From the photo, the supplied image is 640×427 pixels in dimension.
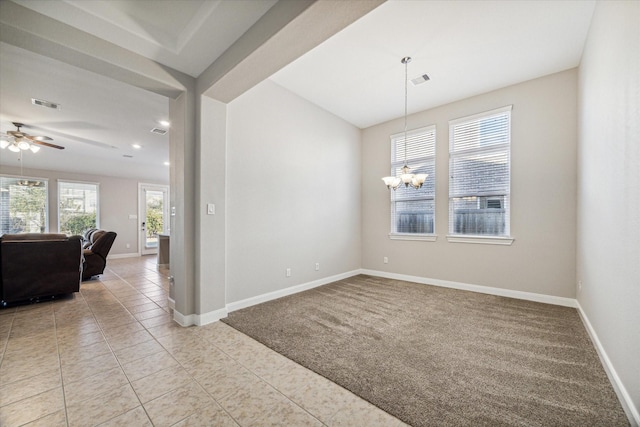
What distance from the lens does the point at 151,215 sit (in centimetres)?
899

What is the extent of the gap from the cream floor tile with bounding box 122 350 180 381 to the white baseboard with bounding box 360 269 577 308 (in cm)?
394

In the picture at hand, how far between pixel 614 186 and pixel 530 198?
2000 millimetres

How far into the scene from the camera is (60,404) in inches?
64.1

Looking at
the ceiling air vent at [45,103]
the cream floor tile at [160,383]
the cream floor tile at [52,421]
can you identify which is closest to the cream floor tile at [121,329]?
the cream floor tile at [160,383]

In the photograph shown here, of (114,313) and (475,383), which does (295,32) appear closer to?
(475,383)

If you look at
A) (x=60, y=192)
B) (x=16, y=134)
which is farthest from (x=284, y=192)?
(x=60, y=192)

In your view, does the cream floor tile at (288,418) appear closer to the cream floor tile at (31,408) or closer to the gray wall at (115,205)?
the cream floor tile at (31,408)

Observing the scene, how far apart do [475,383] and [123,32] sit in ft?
13.1

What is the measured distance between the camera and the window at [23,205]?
669 cm

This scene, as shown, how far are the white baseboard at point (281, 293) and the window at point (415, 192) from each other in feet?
4.73

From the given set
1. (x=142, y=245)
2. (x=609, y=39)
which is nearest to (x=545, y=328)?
(x=609, y=39)

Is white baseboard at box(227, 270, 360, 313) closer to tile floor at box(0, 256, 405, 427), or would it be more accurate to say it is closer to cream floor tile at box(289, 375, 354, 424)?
tile floor at box(0, 256, 405, 427)

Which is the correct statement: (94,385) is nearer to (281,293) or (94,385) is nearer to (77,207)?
(281,293)

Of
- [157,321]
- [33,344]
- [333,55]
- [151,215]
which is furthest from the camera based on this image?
[151,215]
